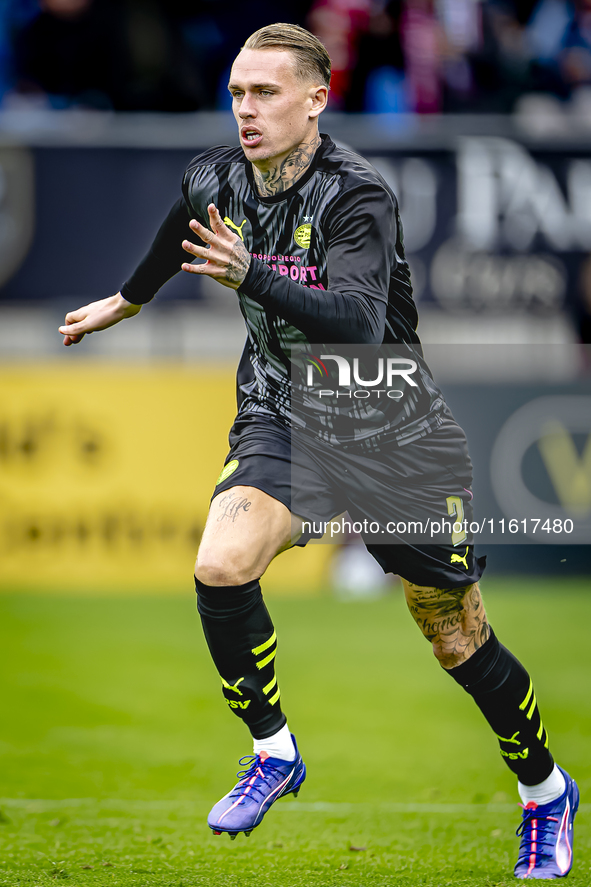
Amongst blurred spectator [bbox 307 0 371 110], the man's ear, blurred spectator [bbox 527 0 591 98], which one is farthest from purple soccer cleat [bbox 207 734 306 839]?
blurred spectator [bbox 527 0 591 98]

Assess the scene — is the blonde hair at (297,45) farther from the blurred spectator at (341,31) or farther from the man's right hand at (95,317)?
the blurred spectator at (341,31)

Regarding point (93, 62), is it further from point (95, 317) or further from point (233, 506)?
point (233, 506)

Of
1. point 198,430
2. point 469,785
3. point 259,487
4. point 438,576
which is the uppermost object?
point 259,487

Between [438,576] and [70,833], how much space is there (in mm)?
1860

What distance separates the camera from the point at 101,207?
966 cm

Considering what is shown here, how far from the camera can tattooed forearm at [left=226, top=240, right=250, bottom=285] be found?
316 centimetres

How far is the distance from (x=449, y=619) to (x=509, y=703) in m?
0.38

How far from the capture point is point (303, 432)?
3889 mm

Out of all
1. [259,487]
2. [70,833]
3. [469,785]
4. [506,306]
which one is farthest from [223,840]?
[506,306]

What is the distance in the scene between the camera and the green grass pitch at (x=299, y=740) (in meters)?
4.21

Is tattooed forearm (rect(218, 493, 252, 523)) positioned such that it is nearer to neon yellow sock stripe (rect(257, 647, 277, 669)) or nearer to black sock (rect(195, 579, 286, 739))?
black sock (rect(195, 579, 286, 739))

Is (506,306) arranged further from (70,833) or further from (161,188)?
(70,833)

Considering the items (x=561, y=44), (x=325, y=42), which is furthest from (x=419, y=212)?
(x=561, y=44)

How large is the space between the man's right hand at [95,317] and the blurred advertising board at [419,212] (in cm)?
554
